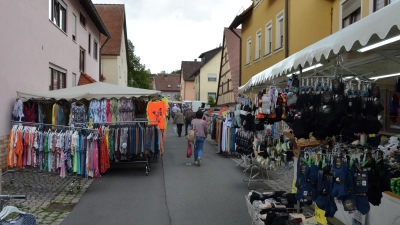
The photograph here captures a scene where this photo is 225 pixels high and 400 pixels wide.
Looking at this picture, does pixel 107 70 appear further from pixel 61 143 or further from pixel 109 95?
pixel 61 143

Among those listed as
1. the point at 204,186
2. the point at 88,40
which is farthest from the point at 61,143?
the point at 88,40

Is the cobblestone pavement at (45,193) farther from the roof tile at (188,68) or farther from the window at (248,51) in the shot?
the roof tile at (188,68)

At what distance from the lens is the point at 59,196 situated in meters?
8.05

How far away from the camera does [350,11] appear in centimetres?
1206

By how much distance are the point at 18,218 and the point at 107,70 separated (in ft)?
105

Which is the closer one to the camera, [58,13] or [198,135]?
[198,135]

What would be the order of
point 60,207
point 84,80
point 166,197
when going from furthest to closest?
point 84,80 → point 166,197 → point 60,207

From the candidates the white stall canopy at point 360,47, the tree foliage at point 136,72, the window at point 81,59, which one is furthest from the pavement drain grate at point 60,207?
the tree foliage at point 136,72

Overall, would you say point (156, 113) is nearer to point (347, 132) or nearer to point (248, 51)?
point (347, 132)

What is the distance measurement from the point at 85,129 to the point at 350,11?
29.4ft

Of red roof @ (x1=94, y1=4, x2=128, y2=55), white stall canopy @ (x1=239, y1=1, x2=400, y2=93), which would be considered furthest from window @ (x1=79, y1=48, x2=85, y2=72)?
white stall canopy @ (x1=239, y1=1, x2=400, y2=93)

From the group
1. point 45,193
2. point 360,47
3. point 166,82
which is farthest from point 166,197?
point 166,82

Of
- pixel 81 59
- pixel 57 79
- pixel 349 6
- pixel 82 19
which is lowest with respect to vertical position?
pixel 57 79

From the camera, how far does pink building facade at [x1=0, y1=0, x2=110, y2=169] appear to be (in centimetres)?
1023
